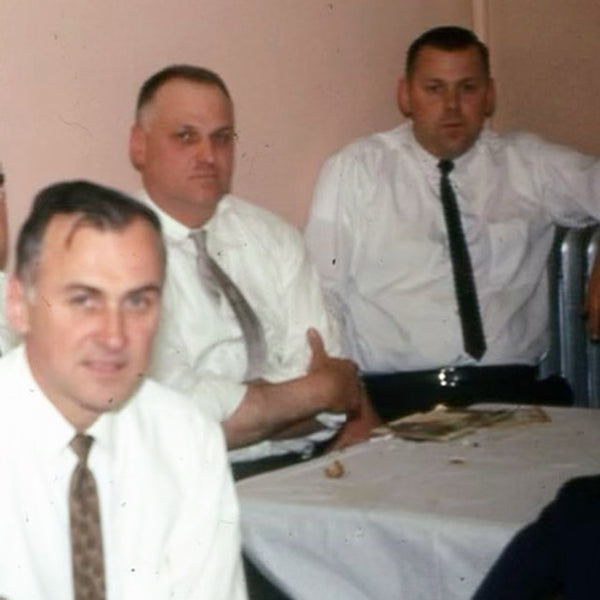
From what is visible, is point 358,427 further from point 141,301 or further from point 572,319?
point 141,301

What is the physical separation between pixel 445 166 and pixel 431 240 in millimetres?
250

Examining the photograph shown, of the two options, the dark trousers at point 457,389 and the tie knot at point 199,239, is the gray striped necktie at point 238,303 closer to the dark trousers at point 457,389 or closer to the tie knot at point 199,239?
the tie knot at point 199,239

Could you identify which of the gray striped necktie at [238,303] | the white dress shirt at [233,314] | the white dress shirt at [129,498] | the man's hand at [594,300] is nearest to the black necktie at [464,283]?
the man's hand at [594,300]

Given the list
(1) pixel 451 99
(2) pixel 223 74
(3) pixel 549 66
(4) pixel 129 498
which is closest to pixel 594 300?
(1) pixel 451 99

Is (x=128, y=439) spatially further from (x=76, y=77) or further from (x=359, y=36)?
(x=359, y=36)

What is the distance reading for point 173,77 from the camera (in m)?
3.49

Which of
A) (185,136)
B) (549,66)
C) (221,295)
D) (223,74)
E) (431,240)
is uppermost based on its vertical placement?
(223,74)

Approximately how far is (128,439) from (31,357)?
0.20 metres

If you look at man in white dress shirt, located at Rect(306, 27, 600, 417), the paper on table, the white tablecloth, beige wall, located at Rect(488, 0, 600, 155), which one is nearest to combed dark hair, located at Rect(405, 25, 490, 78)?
man in white dress shirt, located at Rect(306, 27, 600, 417)

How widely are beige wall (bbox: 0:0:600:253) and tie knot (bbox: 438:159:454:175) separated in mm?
335

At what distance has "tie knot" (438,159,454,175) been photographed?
14.3 feet

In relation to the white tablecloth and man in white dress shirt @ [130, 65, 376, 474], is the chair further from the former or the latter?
the white tablecloth

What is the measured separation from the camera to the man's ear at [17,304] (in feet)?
6.48

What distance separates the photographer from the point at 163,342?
10.8ft
